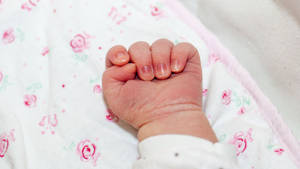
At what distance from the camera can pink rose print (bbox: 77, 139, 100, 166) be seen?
77 centimetres

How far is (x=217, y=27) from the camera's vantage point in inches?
41.3

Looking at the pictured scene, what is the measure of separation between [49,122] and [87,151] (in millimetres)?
122

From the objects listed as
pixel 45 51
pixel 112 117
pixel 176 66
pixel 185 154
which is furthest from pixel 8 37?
pixel 185 154

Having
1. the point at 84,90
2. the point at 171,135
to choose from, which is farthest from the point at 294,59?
the point at 84,90

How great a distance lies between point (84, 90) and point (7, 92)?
7.6 inches

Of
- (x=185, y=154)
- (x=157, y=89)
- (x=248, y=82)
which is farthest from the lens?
(x=248, y=82)

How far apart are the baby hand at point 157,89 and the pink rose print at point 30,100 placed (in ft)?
0.61

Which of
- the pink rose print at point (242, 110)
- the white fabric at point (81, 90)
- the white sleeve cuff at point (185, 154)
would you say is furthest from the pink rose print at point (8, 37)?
the pink rose print at point (242, 110)

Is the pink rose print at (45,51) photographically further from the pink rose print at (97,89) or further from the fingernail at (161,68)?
the fingernail at (161,68)

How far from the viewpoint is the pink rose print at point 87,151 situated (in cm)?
77

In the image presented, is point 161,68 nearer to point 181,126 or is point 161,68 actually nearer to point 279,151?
point 181,126

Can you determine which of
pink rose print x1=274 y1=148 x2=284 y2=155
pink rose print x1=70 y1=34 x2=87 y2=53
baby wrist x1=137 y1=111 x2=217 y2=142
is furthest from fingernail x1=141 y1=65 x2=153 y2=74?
pink rose print x1=274 y1=148 x2=284 y2=155

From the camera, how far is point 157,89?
2.47ft

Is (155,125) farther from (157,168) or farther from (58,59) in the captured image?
(58,59)
